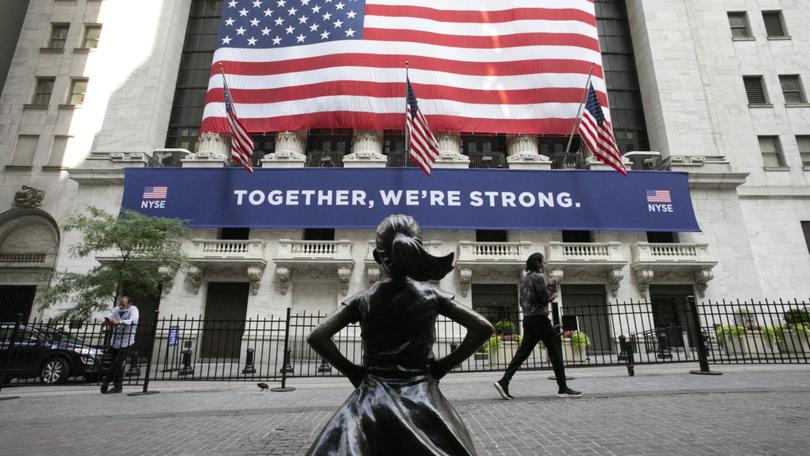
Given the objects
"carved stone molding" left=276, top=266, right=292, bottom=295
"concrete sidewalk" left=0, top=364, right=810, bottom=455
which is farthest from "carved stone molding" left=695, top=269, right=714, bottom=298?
"carved stone molding" left=276, top=266, right=292, bottom=295

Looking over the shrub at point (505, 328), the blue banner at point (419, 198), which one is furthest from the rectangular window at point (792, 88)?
the shrub at point (505, 328)

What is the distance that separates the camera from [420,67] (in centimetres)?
2058

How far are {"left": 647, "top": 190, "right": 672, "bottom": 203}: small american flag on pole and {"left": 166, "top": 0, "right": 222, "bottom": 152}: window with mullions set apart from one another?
26301 mm

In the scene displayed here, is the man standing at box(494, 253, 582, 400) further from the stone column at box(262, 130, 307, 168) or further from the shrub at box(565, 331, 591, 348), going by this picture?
the stone column at box(262, 130, 307, 168)

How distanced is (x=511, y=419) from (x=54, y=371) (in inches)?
486

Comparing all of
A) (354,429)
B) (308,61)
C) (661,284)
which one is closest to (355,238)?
(308,61)

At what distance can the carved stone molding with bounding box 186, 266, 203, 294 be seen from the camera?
1992 cm

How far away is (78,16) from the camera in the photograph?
26.9m

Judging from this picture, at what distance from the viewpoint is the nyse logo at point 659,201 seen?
67.9 ft

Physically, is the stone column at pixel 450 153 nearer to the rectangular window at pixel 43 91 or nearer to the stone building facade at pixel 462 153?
the stone building facade at pixel 462 153

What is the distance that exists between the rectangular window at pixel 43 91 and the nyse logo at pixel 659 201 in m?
35.5

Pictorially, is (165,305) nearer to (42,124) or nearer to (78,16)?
(42,124)

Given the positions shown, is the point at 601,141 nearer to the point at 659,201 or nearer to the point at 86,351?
the point at 659,201

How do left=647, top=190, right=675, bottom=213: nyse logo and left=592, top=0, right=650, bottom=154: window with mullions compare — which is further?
left=592, top=0, right=650, bottom=154: window with mullions
